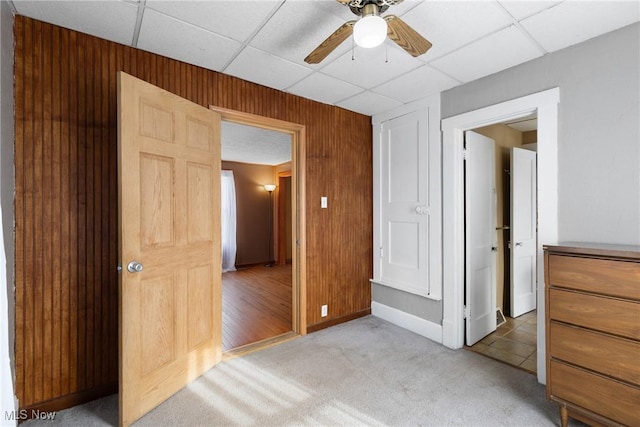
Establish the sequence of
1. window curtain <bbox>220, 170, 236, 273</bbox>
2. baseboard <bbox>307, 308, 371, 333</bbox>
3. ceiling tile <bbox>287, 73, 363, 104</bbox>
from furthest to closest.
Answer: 1. window curtain <bbox>220, 170, 236, 273</bbox>
2. baseboard <bbox>307, 308, 371, 333</bbox>
3. ceiling tile <bbox>287, 73, 363, 104</bbox>

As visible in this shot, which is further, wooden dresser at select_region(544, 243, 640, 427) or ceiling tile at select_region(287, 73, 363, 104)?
ceiling tile at select_region(287, 73, 363, 104)

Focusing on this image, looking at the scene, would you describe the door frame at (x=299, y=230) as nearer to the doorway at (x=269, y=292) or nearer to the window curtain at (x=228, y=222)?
the doorway at (x=269, y=292)

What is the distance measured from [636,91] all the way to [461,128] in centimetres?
Result: 112

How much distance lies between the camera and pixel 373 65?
2.36 metres

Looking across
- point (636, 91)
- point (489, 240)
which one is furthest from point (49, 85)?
point (489, 240)

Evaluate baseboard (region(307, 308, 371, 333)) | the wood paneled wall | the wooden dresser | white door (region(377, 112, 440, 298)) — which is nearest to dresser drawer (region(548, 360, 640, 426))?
Result: the wooden dresser

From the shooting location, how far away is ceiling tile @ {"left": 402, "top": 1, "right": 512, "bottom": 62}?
169 cm

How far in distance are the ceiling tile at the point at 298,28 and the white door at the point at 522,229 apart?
101 inches

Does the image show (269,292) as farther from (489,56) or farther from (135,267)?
(489,56)

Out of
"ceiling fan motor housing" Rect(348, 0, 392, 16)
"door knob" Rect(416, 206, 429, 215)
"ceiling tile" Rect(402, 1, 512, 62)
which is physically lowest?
"door knob" Rect(416, 206, 429, 215)

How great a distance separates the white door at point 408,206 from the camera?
3006mm

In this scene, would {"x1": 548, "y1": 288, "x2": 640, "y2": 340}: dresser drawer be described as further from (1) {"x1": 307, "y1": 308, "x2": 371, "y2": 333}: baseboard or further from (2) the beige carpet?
(1) {"x1": 307, "y1": 308, "x2": 371, "y2": 333}: baseboard

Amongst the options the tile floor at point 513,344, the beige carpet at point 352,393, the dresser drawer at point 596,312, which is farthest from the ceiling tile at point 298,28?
the tile floor at point 513,344

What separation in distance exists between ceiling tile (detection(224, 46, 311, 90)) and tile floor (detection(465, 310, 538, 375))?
2871 mm
